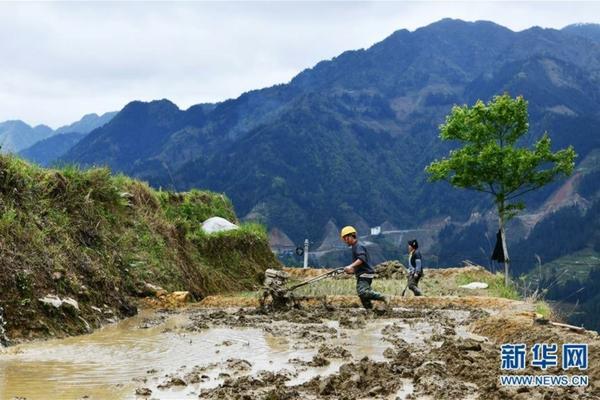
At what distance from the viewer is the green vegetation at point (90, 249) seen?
11.8 m

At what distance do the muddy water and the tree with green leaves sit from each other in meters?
14.7

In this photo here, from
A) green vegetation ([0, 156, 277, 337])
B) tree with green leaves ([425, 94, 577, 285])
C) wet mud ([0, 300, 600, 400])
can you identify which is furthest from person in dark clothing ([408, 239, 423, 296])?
tree with green leaves ([425, 94, 577, 285])

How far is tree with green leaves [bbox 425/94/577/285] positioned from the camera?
2541 cm

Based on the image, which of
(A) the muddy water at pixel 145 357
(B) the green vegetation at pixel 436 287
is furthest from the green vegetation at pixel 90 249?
(B) the green vegetation at pixel 436 287

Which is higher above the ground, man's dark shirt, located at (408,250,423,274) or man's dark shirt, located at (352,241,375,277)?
man's dark shirt, located at (352,241,375,277)

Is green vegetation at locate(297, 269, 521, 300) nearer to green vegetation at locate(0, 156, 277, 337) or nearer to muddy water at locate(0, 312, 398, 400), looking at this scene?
green vegetation at locate(0, 156, 277, 337)

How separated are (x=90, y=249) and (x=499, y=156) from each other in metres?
17.2

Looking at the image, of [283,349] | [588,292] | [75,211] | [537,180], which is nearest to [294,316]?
[283,349]

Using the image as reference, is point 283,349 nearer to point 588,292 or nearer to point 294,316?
point 294,316

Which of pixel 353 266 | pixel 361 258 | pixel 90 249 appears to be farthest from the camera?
pixel 90 249

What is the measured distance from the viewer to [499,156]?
83.8 ft

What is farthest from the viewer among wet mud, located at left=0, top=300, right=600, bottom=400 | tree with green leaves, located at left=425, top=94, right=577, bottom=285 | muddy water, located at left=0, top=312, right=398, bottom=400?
tree with green leaves, located at left=425, top=94, right=577, bottom=285

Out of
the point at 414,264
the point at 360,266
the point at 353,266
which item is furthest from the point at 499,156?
the point at 353,266

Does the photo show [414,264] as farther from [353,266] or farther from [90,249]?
[90,249]
